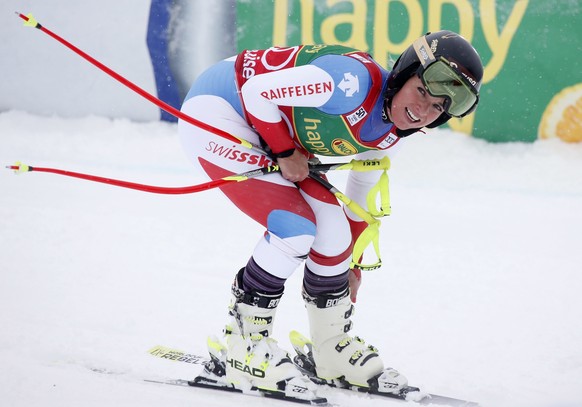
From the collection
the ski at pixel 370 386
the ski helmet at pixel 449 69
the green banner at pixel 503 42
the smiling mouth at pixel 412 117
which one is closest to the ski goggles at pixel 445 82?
the ski helmet at pixel 449 69

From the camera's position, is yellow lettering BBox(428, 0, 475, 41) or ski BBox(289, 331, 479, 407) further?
yellow lettering BBox(428, 0, 475, 41)

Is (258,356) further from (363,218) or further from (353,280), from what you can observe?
(363,218)

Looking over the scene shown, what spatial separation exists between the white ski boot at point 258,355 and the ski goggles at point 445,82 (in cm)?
100

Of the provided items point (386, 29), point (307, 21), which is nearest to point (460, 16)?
point (386, 29)

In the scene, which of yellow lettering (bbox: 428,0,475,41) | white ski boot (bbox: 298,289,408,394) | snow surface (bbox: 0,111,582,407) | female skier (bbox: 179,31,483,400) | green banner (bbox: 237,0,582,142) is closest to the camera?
female skier (bbox: 179,31,483,400)

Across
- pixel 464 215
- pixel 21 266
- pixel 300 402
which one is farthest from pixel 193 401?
pixel 464 215

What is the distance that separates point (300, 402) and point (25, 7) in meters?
6.00

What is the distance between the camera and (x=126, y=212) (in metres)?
5.39

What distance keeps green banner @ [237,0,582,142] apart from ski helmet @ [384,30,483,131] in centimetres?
393

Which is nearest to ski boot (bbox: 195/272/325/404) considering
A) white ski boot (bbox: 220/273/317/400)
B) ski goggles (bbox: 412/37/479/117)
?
white ski boot (bbox: 220/273/317/400)

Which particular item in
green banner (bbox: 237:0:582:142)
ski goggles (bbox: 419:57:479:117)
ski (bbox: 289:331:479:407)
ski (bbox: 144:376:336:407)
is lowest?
ski (bbox: 144:376:336:407)

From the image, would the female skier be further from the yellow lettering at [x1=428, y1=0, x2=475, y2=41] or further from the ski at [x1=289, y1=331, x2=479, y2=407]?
the yellow lettering at [x1=428, y1=0, x2=475, y2=41]

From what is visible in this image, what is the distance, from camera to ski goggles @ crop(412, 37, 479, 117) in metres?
2.62

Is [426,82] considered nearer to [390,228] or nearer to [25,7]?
[390,228]
